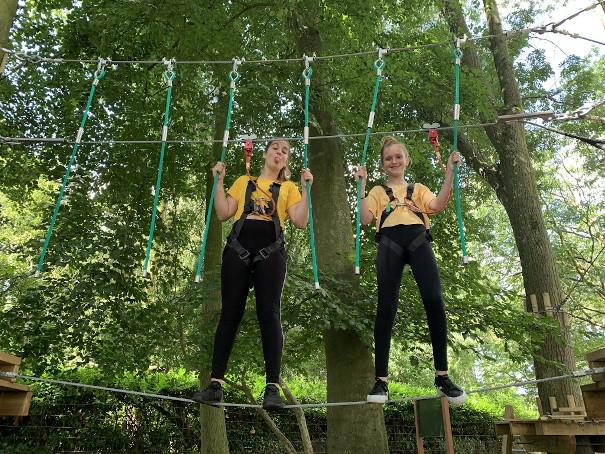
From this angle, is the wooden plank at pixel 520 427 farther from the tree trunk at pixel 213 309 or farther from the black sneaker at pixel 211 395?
the black sneaker at pixel 211 395

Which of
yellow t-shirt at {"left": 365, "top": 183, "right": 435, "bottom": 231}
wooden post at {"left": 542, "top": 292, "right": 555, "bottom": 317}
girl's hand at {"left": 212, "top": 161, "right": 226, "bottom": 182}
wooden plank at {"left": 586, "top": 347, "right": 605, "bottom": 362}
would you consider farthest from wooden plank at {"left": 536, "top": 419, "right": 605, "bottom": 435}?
girl's hand at {"left": 212, "top": 161, "right": 226, "bottom": 182}

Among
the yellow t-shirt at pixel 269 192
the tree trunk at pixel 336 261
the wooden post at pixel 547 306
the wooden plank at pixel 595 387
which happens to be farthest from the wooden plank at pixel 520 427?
the yellow t-shirt at pixel 269 192

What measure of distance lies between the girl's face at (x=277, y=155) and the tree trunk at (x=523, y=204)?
4.85 m

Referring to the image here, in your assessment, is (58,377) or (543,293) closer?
(58,377)

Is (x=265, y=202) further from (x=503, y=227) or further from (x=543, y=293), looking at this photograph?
(x=503, y=227)

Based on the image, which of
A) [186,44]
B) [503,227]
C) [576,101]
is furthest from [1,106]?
[503,227]

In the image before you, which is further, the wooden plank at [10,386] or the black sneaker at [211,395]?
the wooden plank at [10,386]

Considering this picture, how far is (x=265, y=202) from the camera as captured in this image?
10.8 feet

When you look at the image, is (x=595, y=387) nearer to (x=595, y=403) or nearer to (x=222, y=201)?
(x=595, y=403)

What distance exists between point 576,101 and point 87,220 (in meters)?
8.91

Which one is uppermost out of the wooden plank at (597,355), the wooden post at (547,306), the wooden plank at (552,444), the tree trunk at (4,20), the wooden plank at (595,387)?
the tree trunk at (4,20)

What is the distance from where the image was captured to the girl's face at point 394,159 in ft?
11.6

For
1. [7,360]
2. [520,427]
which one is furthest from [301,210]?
[520,427]

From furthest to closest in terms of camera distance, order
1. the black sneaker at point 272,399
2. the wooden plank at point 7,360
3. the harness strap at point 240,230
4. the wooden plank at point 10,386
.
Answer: the wooden plank at point 10,386 < the wooden plank at point 7,360 < the harness strap at point 240,230 < the black sneaker at point 272,399
